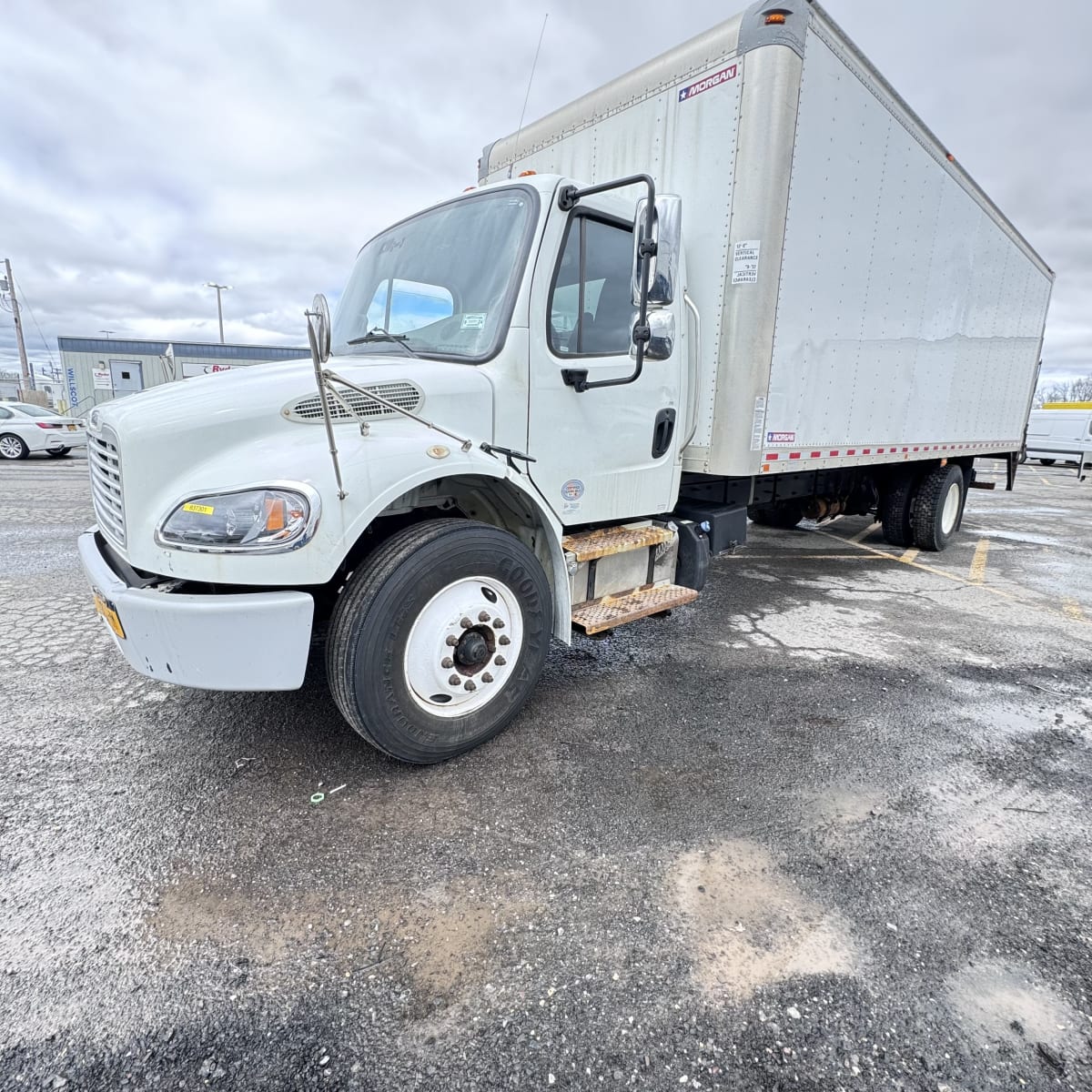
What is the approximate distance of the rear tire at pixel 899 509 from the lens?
762cm

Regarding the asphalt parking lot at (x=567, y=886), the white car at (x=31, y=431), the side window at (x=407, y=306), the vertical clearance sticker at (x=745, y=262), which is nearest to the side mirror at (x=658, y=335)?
the vertical clearance sticker at (x=745, y=262)

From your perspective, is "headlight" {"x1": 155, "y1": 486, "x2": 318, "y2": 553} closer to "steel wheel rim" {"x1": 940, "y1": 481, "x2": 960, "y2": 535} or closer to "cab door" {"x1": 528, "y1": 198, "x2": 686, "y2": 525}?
"cab door" {"x1": 528, "y1": 198, "x2": 686, "y2": 525}

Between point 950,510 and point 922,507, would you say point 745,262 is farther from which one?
point 950,510

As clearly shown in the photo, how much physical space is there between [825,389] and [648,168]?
6.43ft

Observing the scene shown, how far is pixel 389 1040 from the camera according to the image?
1614mm

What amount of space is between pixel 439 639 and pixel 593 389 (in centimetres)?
154

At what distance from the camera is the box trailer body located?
358cm

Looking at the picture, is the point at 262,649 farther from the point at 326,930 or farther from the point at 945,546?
the point at 945,546

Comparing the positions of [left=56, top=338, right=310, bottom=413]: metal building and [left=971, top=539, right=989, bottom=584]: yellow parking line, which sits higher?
[left=56, top=338, right=310, bottom=413]: metal building

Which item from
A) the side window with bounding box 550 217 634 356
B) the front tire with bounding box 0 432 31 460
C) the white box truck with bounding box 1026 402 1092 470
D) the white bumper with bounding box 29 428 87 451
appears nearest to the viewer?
the side window with bounding box 550 217 634 356

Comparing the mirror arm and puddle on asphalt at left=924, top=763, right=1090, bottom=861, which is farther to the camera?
the mirror arm

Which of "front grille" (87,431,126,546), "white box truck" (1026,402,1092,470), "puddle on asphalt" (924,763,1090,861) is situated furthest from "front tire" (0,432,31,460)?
"white box truck" (1026,402,1092,470)

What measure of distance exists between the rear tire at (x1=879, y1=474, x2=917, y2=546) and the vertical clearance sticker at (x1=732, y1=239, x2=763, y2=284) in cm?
503

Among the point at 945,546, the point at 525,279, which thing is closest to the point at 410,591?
the point at 525,279
